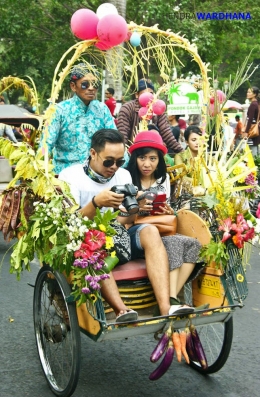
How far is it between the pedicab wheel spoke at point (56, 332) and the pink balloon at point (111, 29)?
160cm

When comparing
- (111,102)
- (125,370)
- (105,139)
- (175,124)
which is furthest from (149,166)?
(175,124)

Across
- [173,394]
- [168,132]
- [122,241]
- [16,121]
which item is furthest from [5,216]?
[16,121]

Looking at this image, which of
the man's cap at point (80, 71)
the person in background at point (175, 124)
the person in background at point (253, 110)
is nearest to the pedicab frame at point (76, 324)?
the man's cap at point (80, 71)

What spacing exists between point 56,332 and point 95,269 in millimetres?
752

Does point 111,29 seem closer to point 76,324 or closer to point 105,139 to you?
point 105,139

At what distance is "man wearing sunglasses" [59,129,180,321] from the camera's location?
3.83 metres

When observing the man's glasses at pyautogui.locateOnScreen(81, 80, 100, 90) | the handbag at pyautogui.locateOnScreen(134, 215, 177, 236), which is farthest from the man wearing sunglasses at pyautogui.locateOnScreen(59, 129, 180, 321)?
the man's glasses at pyautogui.locateOnScreen(81, 80, 100, 90)

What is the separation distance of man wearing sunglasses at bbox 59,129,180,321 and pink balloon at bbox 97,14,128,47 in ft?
2.37

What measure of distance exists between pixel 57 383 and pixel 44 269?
2.26ft

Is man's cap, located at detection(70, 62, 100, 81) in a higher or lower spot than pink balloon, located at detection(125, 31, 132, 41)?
lower

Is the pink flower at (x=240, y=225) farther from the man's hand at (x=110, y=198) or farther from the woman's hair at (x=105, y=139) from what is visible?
the woman's hair at (x=105, y=139)

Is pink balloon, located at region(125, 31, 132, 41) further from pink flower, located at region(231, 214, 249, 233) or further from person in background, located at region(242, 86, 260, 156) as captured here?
person in background, located at region(242, 86, 260, 156)

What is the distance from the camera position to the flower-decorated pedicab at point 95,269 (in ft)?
11.9

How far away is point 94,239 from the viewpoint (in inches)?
141
